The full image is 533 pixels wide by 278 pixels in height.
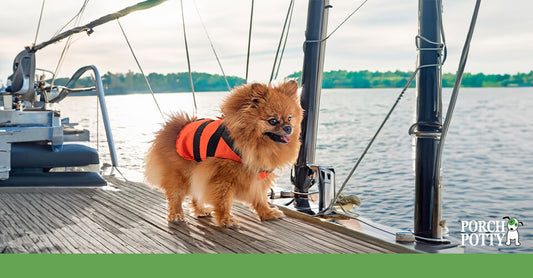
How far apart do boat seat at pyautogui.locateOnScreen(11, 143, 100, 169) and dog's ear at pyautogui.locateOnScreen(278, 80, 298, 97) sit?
69.3 inches

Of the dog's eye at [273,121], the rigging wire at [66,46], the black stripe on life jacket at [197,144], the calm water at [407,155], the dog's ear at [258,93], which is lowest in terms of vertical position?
the calm water at [407,155]

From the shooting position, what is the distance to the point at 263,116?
2.09 m

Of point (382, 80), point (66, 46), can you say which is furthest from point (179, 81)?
point (382, 80)

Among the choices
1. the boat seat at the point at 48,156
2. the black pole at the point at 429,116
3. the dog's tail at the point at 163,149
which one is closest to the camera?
the black pole at the point at 429,116

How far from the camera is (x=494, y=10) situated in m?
13.0

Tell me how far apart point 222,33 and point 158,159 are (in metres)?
5.47

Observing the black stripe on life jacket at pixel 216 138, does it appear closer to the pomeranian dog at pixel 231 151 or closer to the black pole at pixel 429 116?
the pomeranian dog at pixel 231 151

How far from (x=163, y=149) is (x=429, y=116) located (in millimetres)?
1193

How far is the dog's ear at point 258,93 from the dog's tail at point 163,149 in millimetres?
461

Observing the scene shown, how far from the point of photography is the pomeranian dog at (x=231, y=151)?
82.6 inches

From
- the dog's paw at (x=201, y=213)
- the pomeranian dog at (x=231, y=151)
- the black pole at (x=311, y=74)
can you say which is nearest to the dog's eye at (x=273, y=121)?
the pomeranian dog at (x=231, y=151)

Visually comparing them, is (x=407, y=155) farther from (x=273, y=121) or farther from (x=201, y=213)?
(x=273, y=121)

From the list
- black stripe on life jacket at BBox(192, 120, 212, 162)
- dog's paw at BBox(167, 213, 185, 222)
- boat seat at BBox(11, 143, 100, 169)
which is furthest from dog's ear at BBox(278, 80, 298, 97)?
boat seat at BBox(11, 143, 100, 169)

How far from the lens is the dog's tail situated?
2.36m
